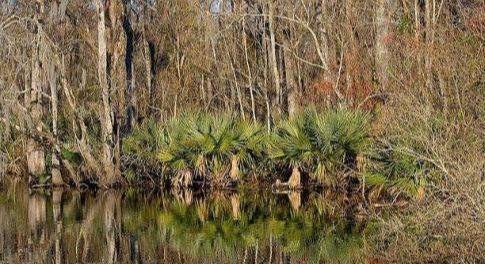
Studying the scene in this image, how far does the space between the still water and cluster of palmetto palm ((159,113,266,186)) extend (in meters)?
0.92

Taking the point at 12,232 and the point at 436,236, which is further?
the point at 12,232

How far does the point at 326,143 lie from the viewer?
22.2 m

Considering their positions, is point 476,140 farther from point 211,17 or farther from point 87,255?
point 211,17

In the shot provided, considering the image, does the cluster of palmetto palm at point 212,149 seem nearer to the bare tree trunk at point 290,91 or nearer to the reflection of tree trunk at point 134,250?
the bare tree trunk at point 290,91

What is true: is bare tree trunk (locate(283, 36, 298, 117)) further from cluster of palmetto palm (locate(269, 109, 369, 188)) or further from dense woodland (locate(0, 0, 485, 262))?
cluster of palmetto palm (locate(269, 109, 369, 188))

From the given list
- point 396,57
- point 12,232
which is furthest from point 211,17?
point 12,232

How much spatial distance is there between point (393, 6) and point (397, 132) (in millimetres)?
10326

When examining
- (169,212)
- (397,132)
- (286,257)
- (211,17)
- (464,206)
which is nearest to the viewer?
(464,206)

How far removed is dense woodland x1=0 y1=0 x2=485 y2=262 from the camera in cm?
1459

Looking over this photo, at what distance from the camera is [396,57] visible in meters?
20.0

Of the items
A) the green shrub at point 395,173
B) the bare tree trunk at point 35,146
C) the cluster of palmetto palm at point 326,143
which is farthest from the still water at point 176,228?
the bare tree trunk at point 35,146

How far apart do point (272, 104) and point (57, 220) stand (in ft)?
46.6

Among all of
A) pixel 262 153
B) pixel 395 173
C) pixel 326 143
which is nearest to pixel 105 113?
pixel 262 153

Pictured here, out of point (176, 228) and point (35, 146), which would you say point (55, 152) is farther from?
point (176, 228)
